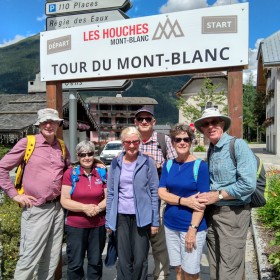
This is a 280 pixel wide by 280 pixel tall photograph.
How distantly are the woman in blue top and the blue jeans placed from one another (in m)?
0.86

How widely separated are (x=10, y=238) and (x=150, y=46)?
3184 mm

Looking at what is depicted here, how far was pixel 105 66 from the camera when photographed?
4.16m

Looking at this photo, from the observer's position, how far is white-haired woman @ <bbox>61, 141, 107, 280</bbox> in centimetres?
358

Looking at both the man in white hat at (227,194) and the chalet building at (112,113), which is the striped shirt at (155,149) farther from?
the chalet building at (112,113)

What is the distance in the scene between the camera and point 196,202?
3076 mm

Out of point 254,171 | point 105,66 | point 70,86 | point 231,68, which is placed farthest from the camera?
point 70,86

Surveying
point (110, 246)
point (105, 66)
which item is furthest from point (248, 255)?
point (105, 66)

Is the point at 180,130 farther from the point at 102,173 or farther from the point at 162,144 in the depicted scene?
the point at 102,173

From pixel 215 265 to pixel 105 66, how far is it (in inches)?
100.0

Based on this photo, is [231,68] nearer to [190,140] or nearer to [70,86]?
[190,140]

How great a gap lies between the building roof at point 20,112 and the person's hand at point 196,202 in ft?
47.7

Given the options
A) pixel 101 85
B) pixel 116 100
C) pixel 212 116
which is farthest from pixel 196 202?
pixel 116 100

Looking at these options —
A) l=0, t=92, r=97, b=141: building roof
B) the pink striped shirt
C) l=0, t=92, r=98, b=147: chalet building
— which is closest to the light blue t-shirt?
the pink striped shirt

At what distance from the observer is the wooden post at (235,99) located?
3.65 meters
